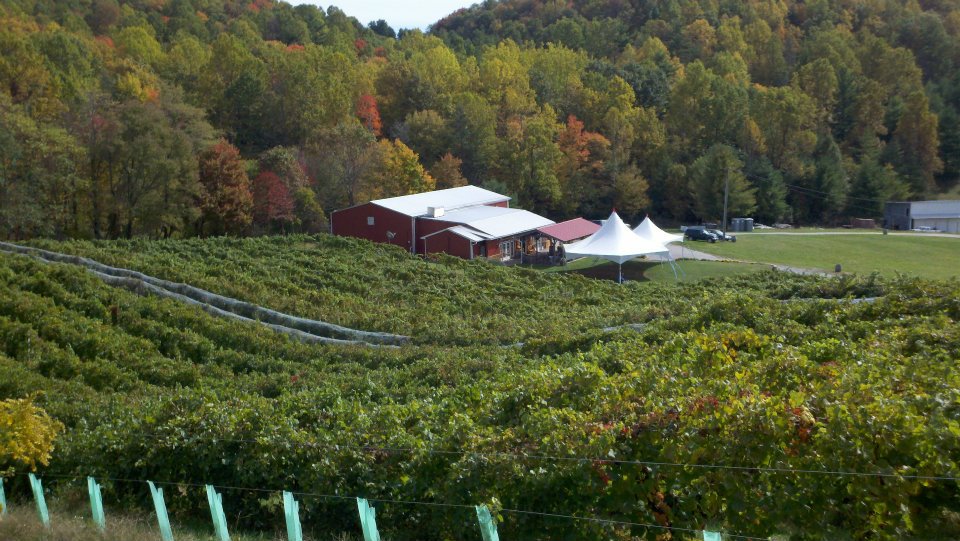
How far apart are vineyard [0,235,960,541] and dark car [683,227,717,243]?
1077 inches

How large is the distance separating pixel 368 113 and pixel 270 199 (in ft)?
63.4

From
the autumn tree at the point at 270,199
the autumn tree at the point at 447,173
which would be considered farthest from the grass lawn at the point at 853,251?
the autumn tree at the point at 270,199

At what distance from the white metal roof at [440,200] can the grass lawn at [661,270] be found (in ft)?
26.5

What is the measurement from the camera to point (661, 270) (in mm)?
37500

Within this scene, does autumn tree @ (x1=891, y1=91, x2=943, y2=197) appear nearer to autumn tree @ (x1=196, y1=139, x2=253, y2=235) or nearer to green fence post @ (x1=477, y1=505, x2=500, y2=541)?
autumn tree @ (x1=196, y1=139, x2=253, y2=235)

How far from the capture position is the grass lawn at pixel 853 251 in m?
37.8

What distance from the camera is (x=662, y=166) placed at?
6322 centimetres

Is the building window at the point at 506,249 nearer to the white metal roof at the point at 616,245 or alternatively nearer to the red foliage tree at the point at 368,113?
the white metal roof at the point at 616,245

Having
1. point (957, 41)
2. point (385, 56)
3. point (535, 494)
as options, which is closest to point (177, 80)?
point (385, 56)

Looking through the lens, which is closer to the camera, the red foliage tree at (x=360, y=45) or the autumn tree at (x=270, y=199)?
the autumn tree at (x=270, y=199)

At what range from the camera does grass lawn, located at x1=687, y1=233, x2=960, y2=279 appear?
3775 centimetres

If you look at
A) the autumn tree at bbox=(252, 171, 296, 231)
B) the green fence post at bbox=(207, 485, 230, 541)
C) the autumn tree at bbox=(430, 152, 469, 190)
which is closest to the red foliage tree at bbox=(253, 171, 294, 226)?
the autumn tree at bbox=(252, 171, 296, 231)

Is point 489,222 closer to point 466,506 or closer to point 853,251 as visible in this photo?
point 853,251

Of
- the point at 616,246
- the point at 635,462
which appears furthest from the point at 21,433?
the point at 616,246
